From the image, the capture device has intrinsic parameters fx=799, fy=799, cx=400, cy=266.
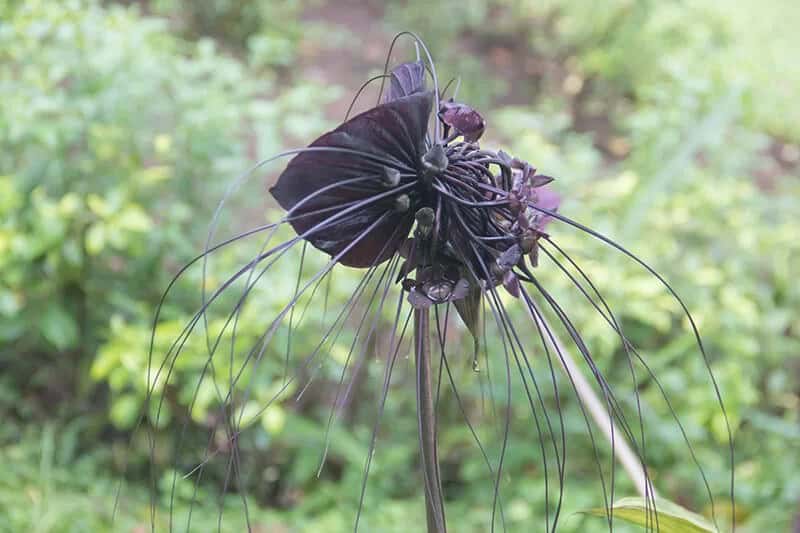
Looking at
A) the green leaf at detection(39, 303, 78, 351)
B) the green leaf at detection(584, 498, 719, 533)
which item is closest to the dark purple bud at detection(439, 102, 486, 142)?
the green leaf at detection(584, 498, 719, 533)

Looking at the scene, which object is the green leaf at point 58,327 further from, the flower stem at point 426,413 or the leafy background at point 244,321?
the flower stem at point 426,413

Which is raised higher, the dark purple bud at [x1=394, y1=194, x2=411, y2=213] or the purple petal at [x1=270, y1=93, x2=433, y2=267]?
the purple petal at [x1=270, y1=93, x2=433, y2=267]

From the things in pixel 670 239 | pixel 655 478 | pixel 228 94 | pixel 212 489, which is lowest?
pixel 212 489

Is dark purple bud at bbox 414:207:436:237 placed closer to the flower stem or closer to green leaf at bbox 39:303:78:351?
the flower stem

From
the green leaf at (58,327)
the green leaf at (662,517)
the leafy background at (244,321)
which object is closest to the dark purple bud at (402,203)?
the green leaf at (662,517)

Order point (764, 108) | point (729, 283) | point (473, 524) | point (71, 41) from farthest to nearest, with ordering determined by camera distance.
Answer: point (764, 108), point (729, 283), point (71, 41), point (473, 524)

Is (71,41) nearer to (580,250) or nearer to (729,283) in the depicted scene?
(580,250)

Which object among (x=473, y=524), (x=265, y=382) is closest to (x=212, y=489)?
(x=265, y=382)
